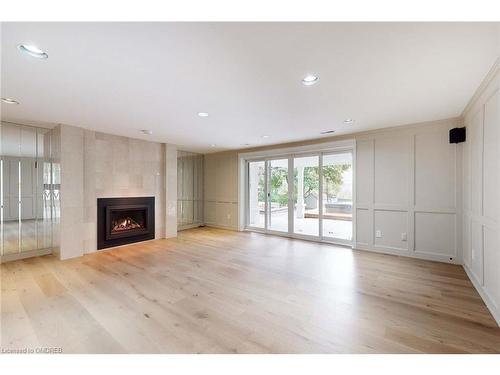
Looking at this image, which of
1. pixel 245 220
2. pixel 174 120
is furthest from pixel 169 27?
pixel 245 220

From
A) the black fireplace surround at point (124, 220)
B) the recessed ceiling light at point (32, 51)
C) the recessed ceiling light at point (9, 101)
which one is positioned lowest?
the black fireplace surround at point (124, 220)

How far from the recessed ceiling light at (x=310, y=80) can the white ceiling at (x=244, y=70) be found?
78 mm

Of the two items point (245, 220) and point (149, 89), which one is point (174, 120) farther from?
point (245, 220)

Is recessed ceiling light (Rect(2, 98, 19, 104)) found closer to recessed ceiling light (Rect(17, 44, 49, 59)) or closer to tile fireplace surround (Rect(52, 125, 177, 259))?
tile fireplace surround (Rect(52, 125, 177, 259))

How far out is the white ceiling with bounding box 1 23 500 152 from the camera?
154 cm

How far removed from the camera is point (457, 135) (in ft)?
11.2

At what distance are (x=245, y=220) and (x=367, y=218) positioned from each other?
3391 millimetres

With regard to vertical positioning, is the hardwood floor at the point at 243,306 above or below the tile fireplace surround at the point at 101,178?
below

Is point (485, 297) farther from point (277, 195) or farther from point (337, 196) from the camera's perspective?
point (277, 195)

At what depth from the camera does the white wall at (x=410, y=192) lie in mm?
3689

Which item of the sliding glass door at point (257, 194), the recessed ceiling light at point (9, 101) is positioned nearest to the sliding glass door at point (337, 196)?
the sliding glass door at point (257, 194)

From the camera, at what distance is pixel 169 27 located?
1.49m

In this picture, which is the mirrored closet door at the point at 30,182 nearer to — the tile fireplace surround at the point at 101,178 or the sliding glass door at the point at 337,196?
the tile fireplace surround at the point at 101,178

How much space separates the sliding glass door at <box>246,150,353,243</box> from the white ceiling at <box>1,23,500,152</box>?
166 centimetres
